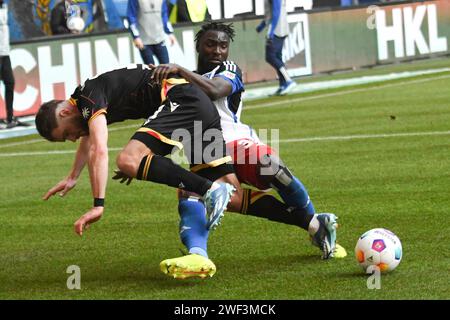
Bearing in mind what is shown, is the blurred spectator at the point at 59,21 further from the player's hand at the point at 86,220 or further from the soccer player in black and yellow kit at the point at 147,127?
the player's hand at the point at 86,220

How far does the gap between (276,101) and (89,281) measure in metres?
14.4

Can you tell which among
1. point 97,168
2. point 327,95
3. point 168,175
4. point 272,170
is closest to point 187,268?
point 168,175

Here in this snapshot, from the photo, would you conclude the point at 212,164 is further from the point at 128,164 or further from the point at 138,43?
the point at 138,43

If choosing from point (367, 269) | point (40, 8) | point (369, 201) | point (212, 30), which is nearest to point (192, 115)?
point (212, 30)

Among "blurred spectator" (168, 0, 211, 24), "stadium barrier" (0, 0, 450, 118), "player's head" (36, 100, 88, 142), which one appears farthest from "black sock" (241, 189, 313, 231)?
"blurred spectator" (168, 0, 211, 24)

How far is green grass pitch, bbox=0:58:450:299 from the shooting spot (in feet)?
27.5

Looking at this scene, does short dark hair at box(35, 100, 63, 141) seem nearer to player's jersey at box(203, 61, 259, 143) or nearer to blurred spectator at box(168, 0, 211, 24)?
player's jersey at box(203, 61, 259, 143)

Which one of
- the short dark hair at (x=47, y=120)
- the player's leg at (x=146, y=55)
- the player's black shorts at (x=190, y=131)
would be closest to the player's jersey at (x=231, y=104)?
the player's black shorts at (x=190, y=131)

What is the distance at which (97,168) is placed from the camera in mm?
8281

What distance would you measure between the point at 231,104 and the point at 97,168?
63.5 inches

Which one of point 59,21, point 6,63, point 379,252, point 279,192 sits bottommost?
point 379,252

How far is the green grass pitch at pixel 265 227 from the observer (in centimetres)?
838

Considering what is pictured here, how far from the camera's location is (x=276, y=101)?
22.9 metres

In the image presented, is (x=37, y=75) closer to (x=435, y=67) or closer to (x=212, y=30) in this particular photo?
(x=435, y=67)
